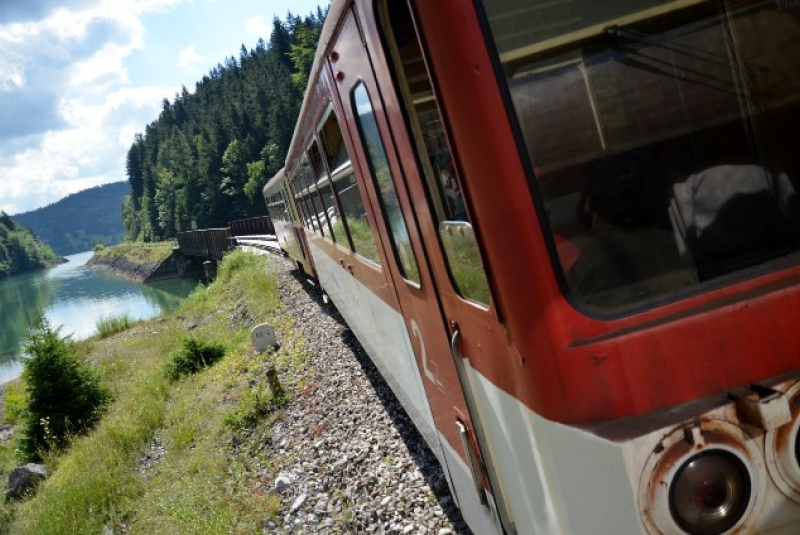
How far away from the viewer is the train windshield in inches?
77.9

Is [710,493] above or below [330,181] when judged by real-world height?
below

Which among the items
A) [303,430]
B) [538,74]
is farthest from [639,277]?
[303,430]

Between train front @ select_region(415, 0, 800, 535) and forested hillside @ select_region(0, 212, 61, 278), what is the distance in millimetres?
169303

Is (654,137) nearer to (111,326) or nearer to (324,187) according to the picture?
(324,187)

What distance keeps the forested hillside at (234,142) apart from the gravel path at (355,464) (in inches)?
2489

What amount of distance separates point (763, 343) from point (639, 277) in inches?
15.2

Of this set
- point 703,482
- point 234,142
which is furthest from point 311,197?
point 234,142

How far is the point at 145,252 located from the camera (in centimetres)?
9150

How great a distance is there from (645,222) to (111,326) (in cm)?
3320

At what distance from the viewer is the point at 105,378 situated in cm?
1922

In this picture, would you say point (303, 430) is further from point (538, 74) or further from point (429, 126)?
point (538, 74)

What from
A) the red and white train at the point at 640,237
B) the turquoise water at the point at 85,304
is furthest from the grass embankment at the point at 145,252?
the red and white train at the point at 640,237

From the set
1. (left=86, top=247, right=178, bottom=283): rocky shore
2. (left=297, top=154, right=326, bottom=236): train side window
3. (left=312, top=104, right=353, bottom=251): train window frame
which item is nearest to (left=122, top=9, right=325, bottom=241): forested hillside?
(left=86, top=247, right=178, bottom=283): rocky shore

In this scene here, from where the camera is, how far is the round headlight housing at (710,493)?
1.89 metres
